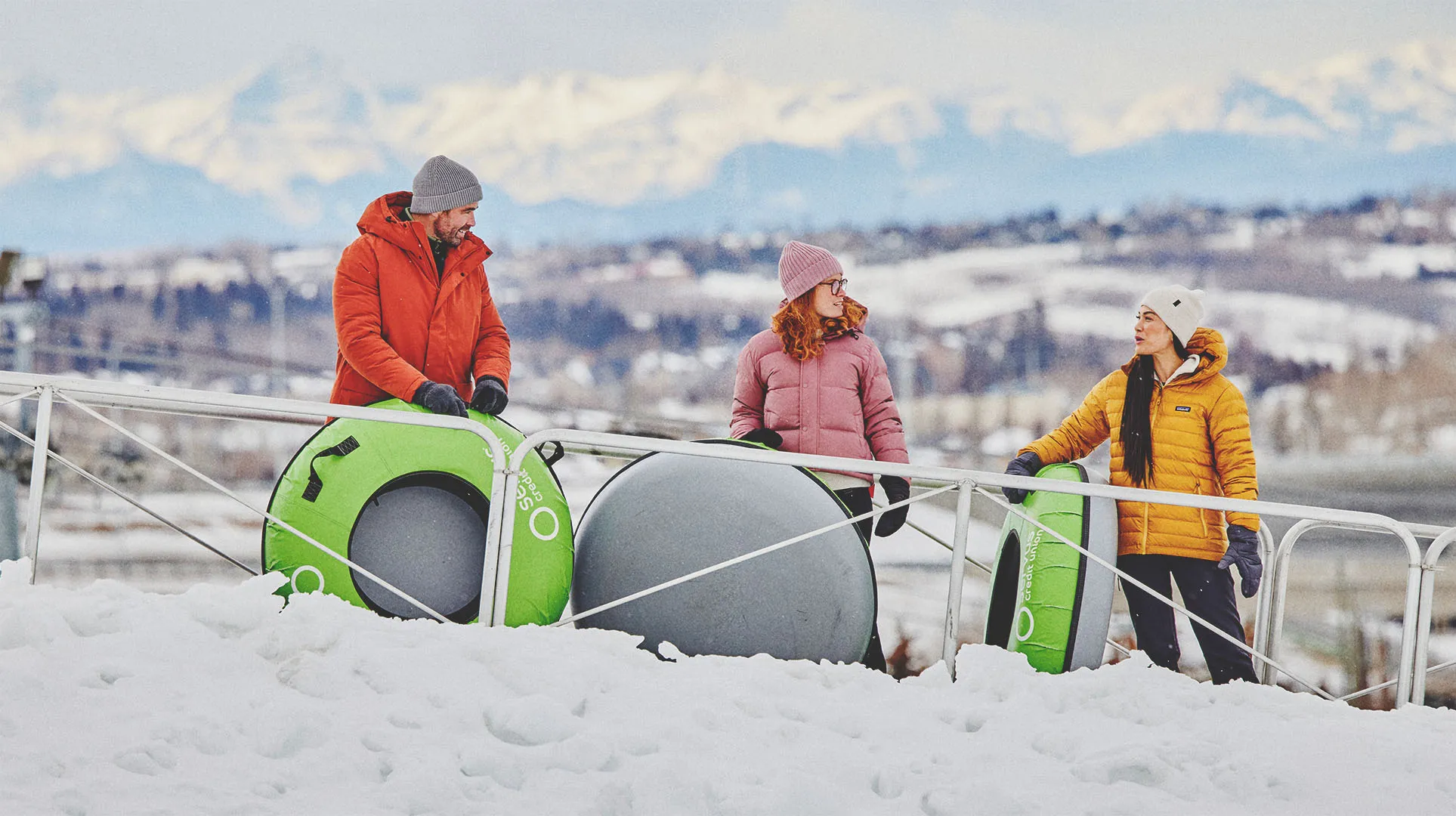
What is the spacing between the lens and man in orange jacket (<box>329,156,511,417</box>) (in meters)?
5.30

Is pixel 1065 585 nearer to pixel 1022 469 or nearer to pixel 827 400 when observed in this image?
pixel 1022 469

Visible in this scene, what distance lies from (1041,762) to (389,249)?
9.52 feet

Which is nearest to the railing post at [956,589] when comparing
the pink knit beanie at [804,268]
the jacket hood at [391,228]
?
the pink knit beanie at [804,268]

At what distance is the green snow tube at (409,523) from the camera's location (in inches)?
203

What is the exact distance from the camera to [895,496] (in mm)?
5734

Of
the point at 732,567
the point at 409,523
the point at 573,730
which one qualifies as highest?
the point at 409,523

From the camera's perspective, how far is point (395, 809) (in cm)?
350

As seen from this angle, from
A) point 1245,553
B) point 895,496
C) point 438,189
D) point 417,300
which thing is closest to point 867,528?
point 895,496

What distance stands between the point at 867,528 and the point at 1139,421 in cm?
111

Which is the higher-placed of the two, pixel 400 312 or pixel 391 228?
pixel 391 228

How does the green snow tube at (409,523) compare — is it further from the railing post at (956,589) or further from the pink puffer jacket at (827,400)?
the railing post at (956,589)

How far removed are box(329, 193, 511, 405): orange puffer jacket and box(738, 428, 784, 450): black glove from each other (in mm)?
936

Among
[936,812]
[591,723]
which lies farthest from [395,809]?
[936,812]

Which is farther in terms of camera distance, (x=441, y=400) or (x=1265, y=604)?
(x=1265, y=604)
